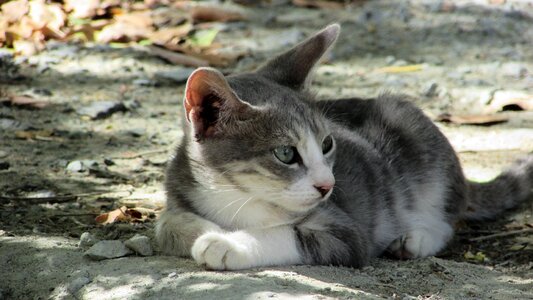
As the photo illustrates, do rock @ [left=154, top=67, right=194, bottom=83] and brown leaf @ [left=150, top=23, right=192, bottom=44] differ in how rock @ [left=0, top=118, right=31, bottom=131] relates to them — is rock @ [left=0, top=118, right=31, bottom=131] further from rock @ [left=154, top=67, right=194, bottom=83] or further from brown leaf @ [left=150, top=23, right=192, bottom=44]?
brown leaf @ [left=150, top=23, right=192, bottom=44]

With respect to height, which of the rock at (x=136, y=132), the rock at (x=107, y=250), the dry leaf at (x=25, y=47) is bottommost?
the rock at (x=136, y=132)

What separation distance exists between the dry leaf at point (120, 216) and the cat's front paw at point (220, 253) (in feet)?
3.45

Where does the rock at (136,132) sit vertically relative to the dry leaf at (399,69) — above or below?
below

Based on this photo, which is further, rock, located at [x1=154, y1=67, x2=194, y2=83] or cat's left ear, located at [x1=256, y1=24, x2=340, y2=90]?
rock, located at [x1=154, y1=67, x2=194, y2=83]

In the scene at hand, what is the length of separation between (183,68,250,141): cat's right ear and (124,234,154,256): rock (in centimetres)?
61

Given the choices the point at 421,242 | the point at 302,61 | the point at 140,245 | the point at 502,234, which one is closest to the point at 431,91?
the point at 502,234

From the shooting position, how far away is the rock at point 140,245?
4.35m

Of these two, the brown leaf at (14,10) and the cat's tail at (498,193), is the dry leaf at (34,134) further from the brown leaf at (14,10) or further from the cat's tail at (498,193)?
the cat's tail at (498,193)

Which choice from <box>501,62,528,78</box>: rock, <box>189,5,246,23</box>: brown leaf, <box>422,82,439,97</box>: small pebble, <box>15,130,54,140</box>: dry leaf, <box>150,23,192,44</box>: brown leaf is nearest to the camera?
<box>15,130,54,140</box>: dry leaf

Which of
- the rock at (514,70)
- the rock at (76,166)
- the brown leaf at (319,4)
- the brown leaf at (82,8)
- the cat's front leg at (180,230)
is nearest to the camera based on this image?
the cat's front leg at (180,230)

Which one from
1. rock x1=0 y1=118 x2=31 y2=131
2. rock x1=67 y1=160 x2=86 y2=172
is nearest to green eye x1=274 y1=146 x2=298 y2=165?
rock x1=67 y1=160 x2=86 y2=172

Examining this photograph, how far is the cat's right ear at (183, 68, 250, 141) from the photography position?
12.7 ft

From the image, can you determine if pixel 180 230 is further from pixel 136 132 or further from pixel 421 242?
pixel 136 132

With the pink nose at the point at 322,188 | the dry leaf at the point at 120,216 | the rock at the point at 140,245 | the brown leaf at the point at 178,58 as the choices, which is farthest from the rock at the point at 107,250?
the brown leaf at the point at 178,58
